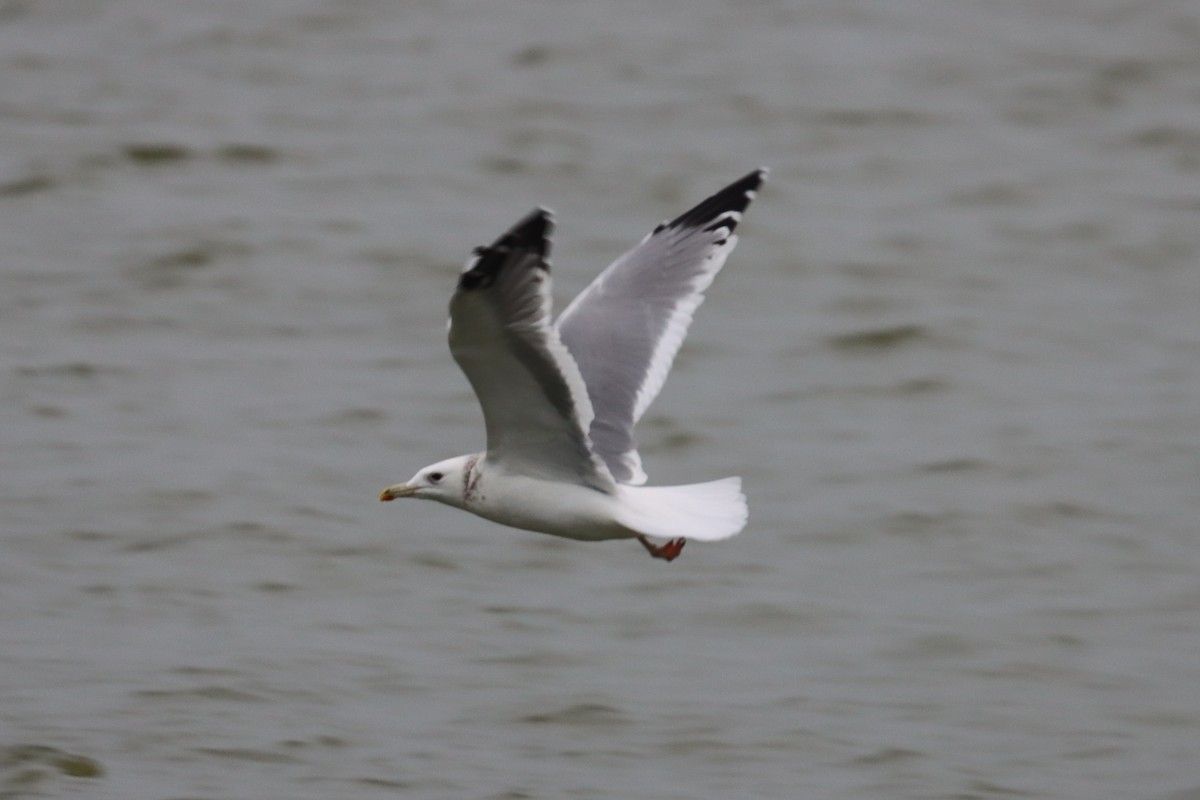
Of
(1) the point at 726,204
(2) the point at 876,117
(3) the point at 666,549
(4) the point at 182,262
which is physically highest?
(1) the point at 726,204

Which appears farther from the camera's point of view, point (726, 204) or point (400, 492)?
point (726, 204)

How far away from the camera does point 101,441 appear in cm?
937

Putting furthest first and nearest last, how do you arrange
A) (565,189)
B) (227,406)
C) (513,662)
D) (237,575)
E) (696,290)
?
1. (565,189)
2. (227,406)
3. (237,575)
4. (513,662)
5. (696,290)

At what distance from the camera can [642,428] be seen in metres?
9.76

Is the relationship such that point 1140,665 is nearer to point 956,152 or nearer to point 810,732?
point 810,732

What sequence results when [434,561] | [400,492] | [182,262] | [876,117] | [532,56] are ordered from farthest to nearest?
1. [532,56]
2. [876,117]
3. [182,262]
4. [434,561]
5. [400,492]

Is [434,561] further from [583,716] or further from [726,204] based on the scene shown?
[726,204]

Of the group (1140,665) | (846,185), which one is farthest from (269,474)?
(846,185)

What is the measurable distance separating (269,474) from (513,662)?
204 centimetres

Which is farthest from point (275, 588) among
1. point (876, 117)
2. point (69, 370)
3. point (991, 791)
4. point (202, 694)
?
point (876, 117)

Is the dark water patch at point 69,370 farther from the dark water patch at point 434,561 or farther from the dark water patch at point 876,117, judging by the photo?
the dark water patch at point 876,117

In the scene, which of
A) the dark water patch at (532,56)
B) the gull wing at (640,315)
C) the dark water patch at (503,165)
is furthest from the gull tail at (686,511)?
the dark water patch at (532,56)

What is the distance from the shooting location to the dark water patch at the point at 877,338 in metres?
11.0

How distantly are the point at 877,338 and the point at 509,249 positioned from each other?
20.8 feet
